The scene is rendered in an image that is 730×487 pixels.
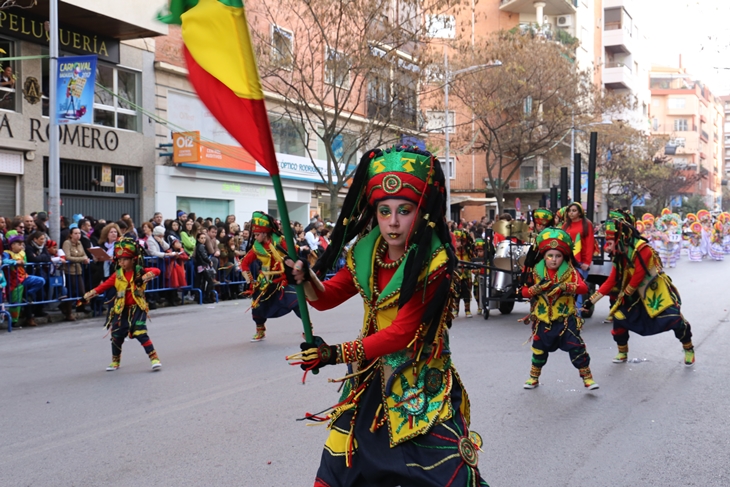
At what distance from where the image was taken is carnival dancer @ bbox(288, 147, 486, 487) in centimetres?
302

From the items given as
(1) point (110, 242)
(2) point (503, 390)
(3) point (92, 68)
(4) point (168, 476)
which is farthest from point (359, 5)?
(4) point (168, 476)

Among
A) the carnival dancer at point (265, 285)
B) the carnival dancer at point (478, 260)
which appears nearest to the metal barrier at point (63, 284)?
the carnival dancer at point (265, 285)

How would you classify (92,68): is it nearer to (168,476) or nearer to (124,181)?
(124,181)

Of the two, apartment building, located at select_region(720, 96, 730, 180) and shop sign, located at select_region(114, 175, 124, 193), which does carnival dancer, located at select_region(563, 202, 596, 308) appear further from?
apartment building, located at select_region(720, 96, 730, 180)

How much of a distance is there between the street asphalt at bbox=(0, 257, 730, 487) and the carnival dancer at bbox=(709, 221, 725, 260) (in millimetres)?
23189

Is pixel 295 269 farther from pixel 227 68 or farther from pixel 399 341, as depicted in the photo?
pixel 227 68

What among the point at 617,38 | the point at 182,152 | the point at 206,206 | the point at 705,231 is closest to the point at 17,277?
the point at 182,152

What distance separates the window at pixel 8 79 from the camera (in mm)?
18234

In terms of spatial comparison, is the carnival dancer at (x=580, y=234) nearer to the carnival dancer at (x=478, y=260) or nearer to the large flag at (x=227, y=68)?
the carnival dancer at (x=478, y=260)

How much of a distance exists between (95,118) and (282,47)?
566cm

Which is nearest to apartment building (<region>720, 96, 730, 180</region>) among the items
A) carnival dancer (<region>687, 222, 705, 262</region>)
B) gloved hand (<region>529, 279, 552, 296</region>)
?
carnival dancer (<region>687, 222, 705, 262</region>)

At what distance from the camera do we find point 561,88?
36.6 m

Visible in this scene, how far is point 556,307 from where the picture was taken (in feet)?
23.9

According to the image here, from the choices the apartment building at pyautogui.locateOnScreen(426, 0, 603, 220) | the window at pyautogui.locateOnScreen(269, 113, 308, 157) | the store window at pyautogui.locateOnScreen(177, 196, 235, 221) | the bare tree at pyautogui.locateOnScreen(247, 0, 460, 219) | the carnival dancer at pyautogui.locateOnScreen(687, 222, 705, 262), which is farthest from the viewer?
the apartment building at pyautogui.locateOnScreen(426, 0, 603, 220)
